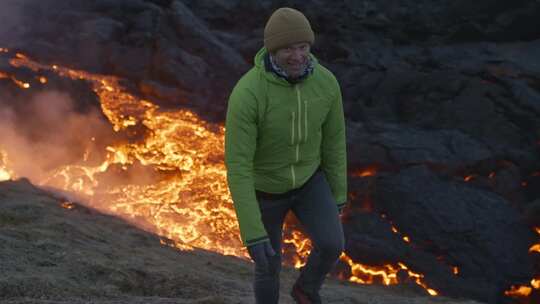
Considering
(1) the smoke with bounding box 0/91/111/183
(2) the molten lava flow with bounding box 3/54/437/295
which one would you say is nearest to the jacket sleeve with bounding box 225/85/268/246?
(2) the molten lava flow with bounding box 3/54/437/295

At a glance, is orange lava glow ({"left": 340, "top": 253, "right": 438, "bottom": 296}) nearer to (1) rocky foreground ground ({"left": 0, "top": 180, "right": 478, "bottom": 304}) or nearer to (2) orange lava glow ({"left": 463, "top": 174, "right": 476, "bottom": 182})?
(1) rocky foreground ground ({"left": 0, "top": 180, "right": 478, "bottom": 304})

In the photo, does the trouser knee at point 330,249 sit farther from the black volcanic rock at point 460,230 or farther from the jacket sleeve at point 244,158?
the black volcanic rock at point 460,230

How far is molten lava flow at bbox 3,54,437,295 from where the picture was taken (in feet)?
32.6

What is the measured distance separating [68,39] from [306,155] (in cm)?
1309

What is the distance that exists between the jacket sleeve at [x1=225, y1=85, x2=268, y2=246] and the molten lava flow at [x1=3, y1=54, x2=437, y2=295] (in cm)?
507

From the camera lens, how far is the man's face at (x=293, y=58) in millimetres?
3969

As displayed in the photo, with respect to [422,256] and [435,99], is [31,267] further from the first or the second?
[435,99]

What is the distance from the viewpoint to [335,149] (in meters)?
4.52

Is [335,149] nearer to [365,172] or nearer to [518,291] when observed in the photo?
[518,291]

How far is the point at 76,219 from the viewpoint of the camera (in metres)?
8.91

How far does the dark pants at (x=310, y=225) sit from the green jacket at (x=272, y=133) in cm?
11

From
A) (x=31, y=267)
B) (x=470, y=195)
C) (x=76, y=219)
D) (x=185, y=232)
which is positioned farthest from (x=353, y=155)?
(x=31, y=267)

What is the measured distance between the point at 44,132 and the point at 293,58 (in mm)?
9340

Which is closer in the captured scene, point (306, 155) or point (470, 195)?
point (306, 155)
